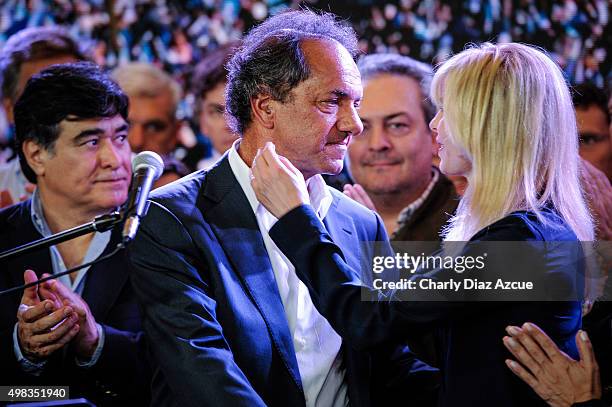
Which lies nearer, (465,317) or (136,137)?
(465,317)

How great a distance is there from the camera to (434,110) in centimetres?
340

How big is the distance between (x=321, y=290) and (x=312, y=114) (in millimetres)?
555

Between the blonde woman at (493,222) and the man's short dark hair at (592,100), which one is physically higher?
the man's short dark hair at (592,100)

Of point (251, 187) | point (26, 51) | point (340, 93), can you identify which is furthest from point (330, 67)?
point (26, 51)

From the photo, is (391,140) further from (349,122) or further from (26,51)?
(26,51)

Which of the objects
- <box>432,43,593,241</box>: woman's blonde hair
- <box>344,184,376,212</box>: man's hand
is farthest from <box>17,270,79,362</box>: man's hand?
<box>432,43,593,241</box>: woman's blonde hair

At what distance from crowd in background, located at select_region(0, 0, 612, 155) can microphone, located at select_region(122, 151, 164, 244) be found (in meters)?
1.82

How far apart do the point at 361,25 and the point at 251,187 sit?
5.09 ft

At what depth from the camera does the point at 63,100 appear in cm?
298

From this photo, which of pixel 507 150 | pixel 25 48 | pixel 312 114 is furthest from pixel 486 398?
pixel 25 48

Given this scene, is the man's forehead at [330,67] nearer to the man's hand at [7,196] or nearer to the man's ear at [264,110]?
the man's ear at [264,110]

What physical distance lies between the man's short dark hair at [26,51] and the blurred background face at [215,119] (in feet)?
1.91

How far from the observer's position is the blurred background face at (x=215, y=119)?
3.84 meters

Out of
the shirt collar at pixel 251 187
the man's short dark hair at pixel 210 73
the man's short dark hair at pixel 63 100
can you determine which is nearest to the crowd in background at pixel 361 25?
the man's short dark hair at pixel 210 73
